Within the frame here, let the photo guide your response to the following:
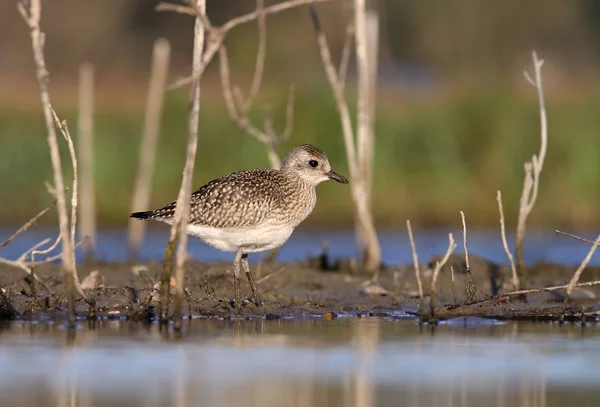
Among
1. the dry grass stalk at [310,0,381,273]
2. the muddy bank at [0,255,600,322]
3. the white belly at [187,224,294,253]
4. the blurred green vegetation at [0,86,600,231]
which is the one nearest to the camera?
the muddy bank at [0,255,600,322]

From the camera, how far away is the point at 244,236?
12.6 meters

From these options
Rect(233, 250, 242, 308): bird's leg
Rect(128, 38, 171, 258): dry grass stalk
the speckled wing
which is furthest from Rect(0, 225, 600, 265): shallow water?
Rect(233, 250, 242, 308): bird's leg

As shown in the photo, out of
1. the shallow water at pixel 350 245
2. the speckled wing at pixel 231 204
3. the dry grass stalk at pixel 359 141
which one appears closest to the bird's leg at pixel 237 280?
the speckled wing at pixel 231 204

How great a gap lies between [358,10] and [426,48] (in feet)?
125

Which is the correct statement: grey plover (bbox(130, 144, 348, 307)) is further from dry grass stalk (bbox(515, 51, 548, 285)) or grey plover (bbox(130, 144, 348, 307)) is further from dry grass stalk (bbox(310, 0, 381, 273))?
dry grass stalk (bbox(515, 51, 548, 285))

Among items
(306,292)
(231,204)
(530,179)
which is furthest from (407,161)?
(231,204)

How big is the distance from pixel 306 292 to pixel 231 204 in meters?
1.44

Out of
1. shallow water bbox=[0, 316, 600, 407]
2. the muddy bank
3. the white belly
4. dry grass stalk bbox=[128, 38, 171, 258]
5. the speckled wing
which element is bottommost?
shallow water bbox=[0, 316, 600, 407]

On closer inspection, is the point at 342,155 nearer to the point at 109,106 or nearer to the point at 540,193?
the point at 540,193

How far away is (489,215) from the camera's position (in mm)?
22859

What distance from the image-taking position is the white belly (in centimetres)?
1265

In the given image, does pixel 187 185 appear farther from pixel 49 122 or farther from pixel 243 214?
pixel 243 214

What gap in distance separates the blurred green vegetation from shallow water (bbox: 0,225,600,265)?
735 mm

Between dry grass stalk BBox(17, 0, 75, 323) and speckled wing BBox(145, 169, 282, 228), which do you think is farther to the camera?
speckled wing BBox(145, 169, 282, 228)
